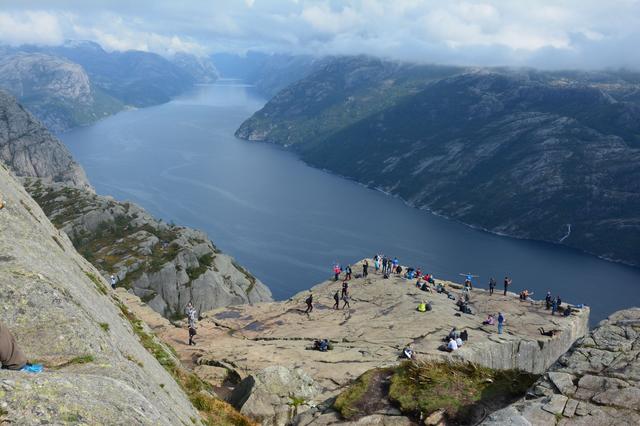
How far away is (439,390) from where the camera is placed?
2438 centimetres

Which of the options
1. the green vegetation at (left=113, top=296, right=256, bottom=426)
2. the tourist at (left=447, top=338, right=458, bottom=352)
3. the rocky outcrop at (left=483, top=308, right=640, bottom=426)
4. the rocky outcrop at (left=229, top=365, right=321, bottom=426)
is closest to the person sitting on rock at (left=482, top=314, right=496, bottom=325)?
the tourist at (left=447, top=338, right=458, bottom=352)

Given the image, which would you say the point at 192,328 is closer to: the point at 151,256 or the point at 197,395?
the point at 197,395

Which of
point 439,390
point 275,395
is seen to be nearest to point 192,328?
point 275,395

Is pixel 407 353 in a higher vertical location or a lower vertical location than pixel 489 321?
higher

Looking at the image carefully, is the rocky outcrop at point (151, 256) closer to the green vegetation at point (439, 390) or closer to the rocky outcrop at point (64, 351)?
the rocky outcrop at point (64, 351)

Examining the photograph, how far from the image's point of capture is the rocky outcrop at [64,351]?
37.7 feet

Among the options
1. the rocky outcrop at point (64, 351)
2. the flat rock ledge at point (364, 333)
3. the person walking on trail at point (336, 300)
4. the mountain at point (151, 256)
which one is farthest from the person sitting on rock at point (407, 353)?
the mountain at point (151, 256)

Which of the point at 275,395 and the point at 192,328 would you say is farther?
the point at 192,328

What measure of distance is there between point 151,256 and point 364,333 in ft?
194

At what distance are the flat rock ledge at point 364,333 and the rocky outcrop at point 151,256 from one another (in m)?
29.0

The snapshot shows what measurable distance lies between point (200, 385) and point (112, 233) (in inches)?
3479

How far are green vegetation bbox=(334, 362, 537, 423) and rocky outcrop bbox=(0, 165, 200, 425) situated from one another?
399 inches

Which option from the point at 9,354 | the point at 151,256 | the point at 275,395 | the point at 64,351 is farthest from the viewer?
the point at 151,256

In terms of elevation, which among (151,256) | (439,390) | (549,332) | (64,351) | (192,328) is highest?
(64,351)
